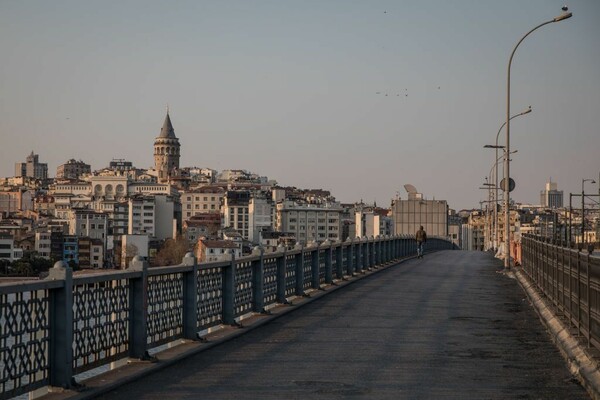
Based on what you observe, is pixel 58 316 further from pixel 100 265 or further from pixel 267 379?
pixel 100 265

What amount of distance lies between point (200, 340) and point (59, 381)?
14.4 feet

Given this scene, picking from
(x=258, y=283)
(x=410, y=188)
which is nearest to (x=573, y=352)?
(x=258, y=283)

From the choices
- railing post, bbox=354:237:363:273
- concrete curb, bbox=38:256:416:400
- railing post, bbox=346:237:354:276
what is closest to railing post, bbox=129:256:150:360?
concrete curb, bbox=38:256:416:400

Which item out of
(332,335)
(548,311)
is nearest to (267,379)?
(332,335)

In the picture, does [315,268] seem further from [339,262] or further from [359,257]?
[359,257]

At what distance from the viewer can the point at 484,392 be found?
10156mm

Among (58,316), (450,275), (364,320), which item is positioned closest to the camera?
(58,316)

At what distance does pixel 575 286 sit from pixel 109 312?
264 inches

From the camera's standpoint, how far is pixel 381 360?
1232 centimetres

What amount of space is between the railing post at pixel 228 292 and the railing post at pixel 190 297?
202cm

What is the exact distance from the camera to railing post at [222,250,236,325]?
15.7m

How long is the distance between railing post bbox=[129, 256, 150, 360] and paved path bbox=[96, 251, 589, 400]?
51cm

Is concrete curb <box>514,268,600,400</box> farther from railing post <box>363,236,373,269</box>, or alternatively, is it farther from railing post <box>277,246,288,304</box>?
railing post <box>363,236,373,269</box>

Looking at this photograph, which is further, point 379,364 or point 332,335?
point 332,335
